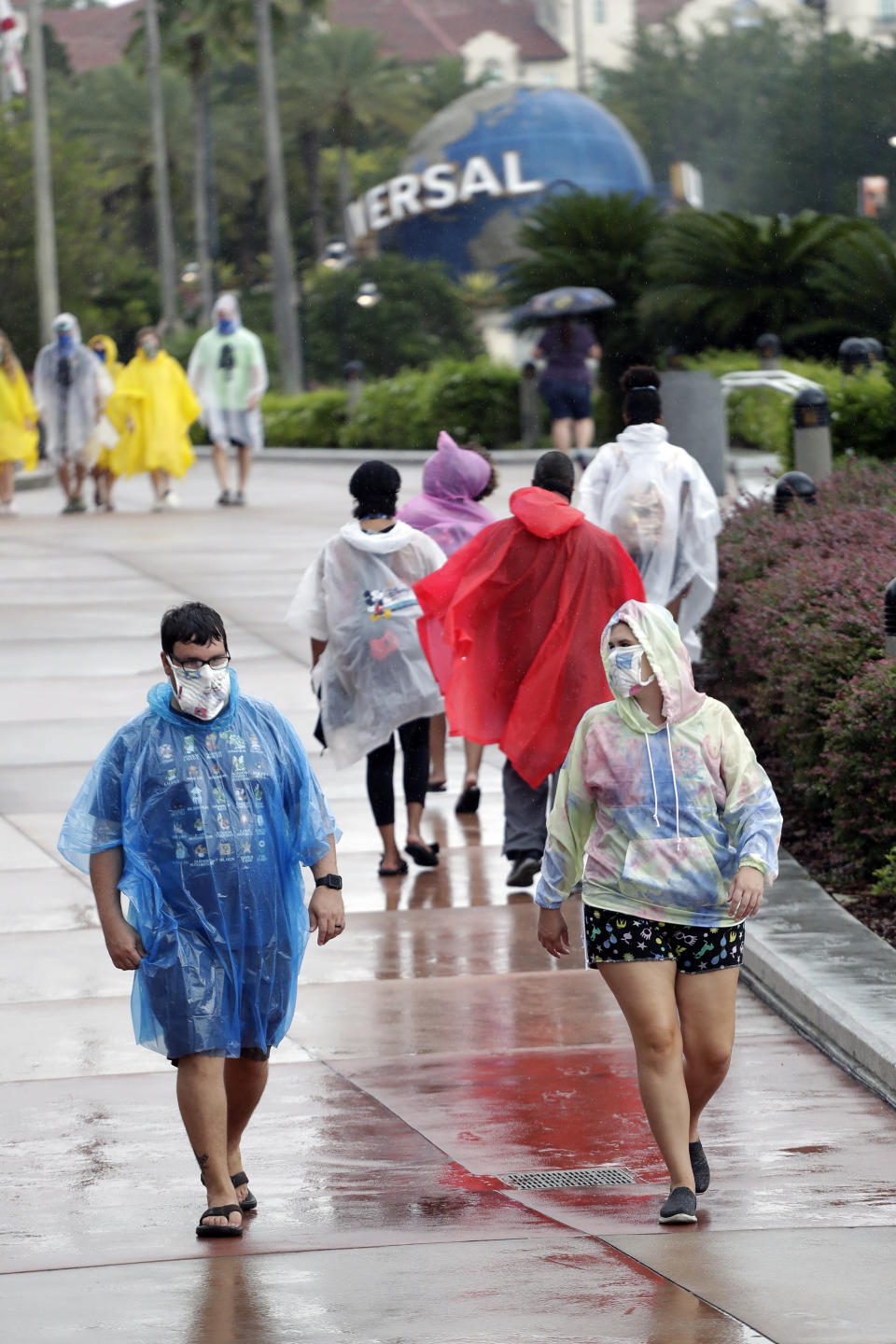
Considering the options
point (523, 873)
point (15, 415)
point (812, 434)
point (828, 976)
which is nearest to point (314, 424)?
point (15, 415)

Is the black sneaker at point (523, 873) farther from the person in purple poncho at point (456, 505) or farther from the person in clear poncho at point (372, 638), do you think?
the person in purple poncho at point (456, 505)

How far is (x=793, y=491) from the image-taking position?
1110cm

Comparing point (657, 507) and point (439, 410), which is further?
point (439, 410)

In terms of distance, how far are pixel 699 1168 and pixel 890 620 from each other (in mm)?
2918

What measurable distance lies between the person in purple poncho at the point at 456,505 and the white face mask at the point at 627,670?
480cm

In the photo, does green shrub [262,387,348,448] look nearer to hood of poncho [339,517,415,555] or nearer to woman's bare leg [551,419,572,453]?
woman's bare leg [551,419,572,453]

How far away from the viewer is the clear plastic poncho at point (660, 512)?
960 cm

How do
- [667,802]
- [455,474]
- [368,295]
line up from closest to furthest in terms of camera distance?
[667,802], [455,474], [368,295]

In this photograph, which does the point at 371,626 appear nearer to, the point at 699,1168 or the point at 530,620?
the point at 530,620

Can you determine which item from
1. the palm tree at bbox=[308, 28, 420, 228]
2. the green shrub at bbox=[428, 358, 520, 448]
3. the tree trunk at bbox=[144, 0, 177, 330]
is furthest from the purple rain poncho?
the palm tree at bbox=[308, 28, 420, 228]

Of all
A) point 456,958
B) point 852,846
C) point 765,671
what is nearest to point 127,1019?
point 456,958

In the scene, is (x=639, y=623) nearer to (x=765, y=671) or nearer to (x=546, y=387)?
(x=765, y=671)

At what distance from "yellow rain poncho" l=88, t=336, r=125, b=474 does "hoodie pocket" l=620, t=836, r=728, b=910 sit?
55.0ft

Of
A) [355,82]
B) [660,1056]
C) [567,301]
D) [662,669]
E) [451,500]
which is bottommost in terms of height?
[660,1056]
